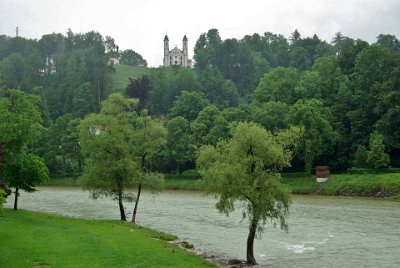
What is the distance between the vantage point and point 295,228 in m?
48.6

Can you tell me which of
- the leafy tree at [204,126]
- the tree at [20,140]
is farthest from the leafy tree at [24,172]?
the leafy tree at [204,126]

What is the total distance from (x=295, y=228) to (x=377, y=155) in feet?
146

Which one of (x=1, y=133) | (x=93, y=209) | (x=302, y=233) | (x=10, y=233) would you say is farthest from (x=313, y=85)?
(x=10, y=233)

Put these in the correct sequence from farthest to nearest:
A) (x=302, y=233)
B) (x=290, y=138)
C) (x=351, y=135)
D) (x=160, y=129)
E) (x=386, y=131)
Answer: (x=351, y=135) < (x=386, y=131) < (x=160, y=129) < (x=302, y=233) < (x=290, y=138)

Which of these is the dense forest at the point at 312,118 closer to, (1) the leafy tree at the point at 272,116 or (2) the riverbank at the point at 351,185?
(1) the leafy tree at the point at 272,116

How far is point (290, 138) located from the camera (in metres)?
35.6

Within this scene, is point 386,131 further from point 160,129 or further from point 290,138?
point 290,138

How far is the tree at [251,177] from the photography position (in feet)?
110

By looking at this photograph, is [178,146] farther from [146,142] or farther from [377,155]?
[146,142]

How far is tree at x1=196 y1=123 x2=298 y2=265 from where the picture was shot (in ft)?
110

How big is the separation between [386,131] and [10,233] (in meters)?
74.3

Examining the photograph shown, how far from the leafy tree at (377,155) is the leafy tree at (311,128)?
9.19 meters

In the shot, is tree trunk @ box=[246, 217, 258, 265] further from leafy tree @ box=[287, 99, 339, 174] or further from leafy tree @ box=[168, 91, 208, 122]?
leafy tree @ box=[168, 91, 208, 122]

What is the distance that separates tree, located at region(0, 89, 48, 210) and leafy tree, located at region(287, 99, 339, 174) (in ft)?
175
